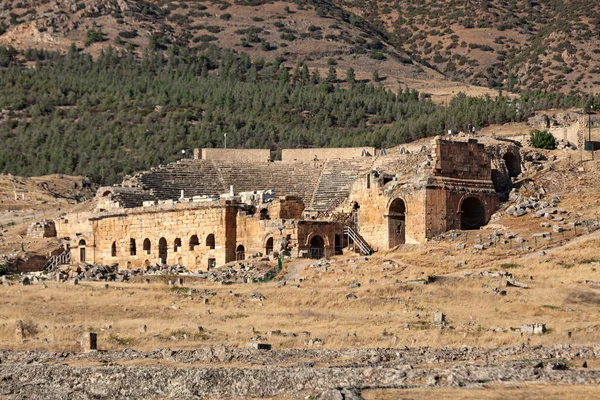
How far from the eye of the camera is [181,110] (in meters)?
107

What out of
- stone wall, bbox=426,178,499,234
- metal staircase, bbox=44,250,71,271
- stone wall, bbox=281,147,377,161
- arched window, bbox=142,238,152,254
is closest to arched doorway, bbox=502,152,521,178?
stone wall, bbox=426,178,499,234

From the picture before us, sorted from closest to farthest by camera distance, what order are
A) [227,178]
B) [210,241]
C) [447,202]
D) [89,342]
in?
[89,342]
[447,202]
[210,241]
[227,178]

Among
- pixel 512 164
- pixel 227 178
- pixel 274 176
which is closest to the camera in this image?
pixel 512 164

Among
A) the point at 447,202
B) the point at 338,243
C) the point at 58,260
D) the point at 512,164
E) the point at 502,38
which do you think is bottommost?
the point at 58,260

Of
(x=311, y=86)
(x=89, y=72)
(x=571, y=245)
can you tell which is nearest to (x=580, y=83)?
(x=311, y=86)

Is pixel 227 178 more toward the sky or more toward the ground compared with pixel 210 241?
more toward the sky

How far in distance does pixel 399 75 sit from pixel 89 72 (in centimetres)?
3078

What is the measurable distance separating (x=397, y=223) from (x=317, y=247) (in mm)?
3517

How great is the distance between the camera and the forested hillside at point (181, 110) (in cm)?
9119

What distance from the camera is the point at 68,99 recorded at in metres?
114

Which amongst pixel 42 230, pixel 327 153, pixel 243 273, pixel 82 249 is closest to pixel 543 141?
pixel 327 153

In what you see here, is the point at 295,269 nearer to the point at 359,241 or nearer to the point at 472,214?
the point at 359,241

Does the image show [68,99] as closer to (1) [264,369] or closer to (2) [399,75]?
(2) [399,75]

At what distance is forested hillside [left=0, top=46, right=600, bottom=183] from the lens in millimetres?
91188
